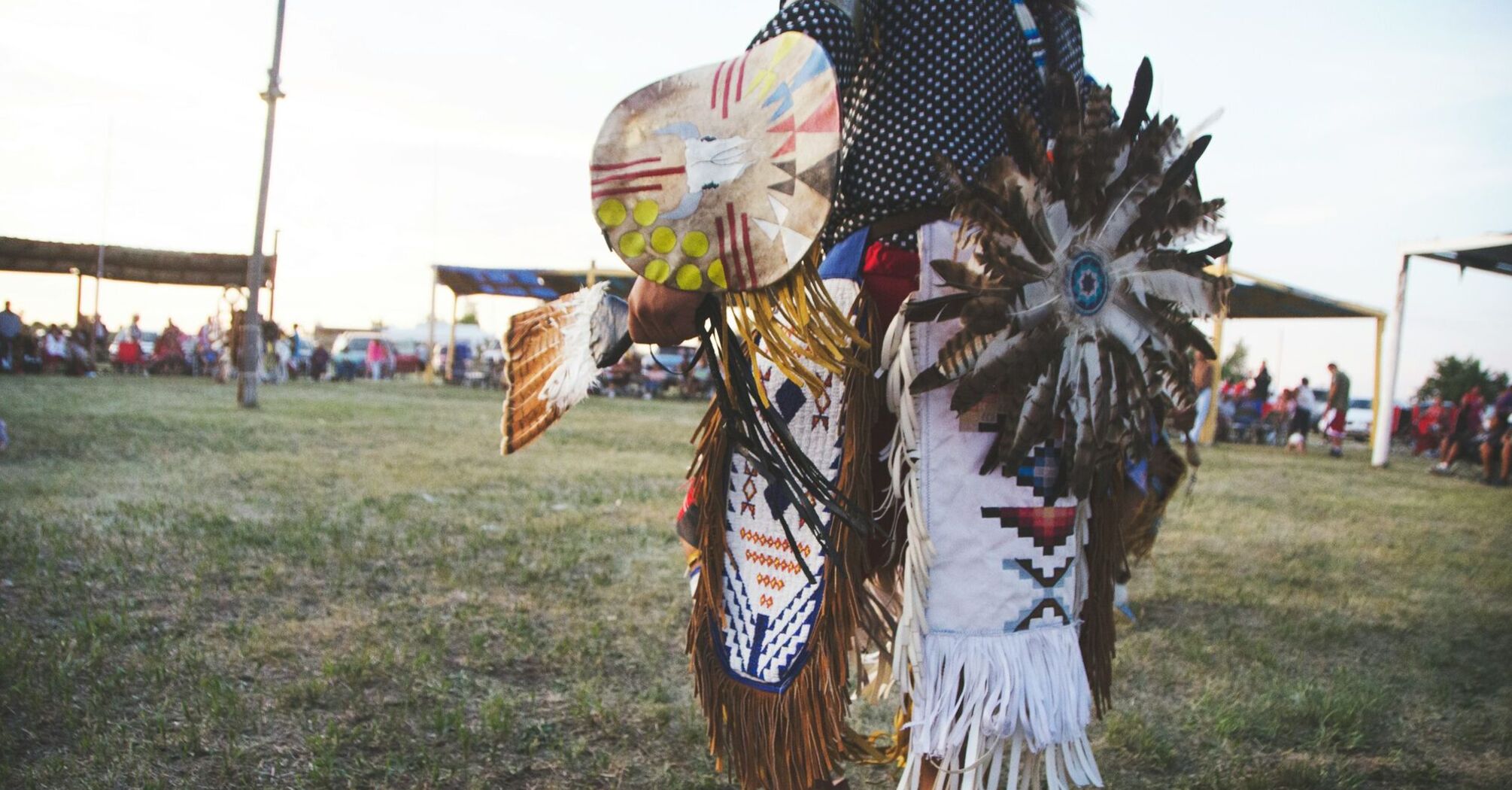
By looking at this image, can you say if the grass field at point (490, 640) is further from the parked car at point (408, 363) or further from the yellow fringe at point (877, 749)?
the parked car at point (408, 363)

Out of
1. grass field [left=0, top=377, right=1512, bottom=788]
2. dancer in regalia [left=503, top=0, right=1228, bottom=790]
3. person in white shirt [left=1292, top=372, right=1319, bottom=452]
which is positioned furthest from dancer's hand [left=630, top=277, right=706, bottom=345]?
person in white shirt [left=1292, top=372, right=1319, bottom=452]

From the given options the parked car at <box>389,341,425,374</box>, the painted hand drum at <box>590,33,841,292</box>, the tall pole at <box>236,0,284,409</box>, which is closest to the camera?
the painted hand drum at <box>590,33,841,292</box>

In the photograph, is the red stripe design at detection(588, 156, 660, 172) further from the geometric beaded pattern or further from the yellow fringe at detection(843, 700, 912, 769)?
the yellow fringe at detection(843, 700, 912, 769)

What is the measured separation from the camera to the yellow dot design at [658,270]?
3.50 ft

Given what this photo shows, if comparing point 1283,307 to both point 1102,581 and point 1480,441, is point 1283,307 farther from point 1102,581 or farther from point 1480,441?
point 1102,581

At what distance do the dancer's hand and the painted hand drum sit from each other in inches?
2.6

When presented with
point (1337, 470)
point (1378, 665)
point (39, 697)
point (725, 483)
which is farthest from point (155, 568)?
point (1337, 470)

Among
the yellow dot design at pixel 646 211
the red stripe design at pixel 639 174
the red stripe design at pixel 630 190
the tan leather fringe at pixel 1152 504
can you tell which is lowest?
the tan leather fringe at pixel 1152 504

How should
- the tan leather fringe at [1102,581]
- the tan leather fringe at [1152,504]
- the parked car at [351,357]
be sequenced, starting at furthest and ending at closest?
the parked car at [351,357] < the tan leather fringe at [1152,504] < the tan leather fringe at [1102,581]

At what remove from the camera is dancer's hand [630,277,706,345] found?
3.75ft

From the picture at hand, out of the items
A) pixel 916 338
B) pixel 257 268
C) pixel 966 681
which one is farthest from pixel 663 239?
pixel 257 268

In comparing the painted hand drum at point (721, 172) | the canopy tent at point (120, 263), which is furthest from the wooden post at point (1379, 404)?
the canopy tent at point (120, 263)

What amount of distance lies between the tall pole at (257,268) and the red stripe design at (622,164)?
10.6 meters

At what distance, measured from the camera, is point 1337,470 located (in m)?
11.1
